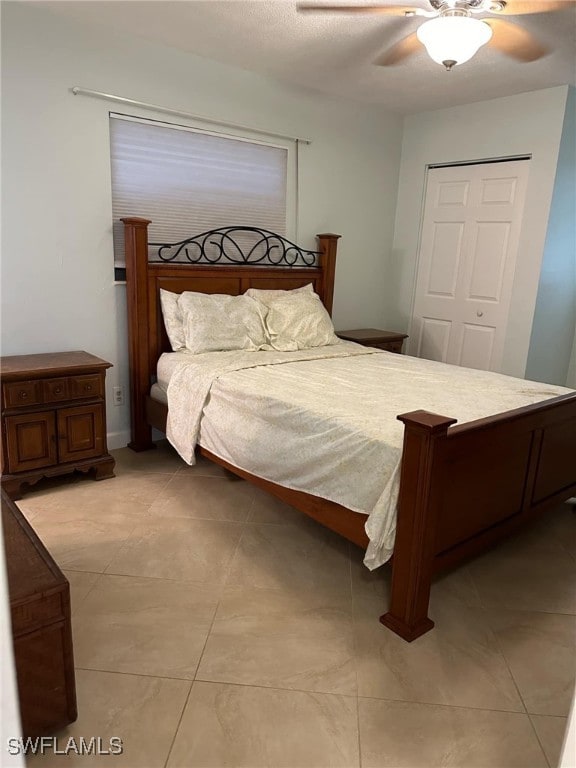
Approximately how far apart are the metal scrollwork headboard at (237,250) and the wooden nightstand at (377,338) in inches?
25.3

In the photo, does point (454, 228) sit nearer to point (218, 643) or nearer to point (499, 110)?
point (499, 110)

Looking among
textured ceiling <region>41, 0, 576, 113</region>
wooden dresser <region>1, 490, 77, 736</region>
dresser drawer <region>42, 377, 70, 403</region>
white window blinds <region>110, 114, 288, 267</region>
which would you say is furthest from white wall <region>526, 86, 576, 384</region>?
wooden dresser <region>1, 490, 77, 736</region>

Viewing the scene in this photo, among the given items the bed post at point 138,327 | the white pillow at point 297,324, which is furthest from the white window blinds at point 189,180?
the white pillow at point 297,324

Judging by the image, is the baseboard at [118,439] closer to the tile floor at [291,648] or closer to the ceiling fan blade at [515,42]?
the tile floor at [291,648]

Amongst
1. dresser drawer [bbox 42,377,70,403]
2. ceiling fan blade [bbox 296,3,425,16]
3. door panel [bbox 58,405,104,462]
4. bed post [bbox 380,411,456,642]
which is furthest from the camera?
door panel [bbox 58,405,104,462]

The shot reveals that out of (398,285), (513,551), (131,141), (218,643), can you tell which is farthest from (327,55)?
(218,643)

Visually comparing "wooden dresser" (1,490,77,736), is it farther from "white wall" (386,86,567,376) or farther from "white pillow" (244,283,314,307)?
"white wall" (386,86,567,376)

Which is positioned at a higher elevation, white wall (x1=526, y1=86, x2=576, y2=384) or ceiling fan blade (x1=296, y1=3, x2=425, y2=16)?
→ ceiling fan blade (x1=296, y1=3, x2=425, y2=16)

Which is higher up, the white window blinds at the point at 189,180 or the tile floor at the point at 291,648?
the white window blinds at the point at 189,180

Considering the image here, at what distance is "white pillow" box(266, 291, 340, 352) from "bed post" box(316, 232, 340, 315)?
37cm

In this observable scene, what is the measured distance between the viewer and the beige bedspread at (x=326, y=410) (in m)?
1.97

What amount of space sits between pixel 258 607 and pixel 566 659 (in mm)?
1105

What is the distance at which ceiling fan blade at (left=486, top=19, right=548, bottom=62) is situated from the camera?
2.54 meters

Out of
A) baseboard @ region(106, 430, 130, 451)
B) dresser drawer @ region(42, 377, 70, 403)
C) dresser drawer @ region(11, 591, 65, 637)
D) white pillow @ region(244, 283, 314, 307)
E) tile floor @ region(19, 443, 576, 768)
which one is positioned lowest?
tile floor @ region(19, 443, 576, 768)
